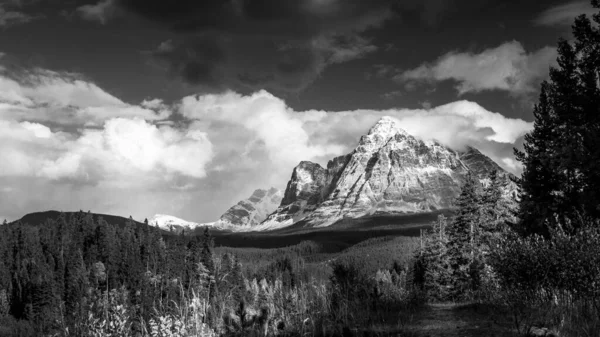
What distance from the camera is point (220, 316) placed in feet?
35.0

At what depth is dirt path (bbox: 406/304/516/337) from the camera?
1168 cm

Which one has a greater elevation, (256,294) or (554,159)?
(554,159)

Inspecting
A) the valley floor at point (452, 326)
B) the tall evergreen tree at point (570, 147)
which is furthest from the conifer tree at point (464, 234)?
the valley floor at point (452, 326)

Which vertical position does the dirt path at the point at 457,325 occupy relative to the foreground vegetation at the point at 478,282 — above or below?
below

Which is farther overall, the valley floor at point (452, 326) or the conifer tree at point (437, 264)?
the conifer tree at point (437, 264)

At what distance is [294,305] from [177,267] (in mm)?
106387

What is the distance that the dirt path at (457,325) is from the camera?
11.7m

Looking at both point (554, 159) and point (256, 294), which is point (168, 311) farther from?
point (554, 159)

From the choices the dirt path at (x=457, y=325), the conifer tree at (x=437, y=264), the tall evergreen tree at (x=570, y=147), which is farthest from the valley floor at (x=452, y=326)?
the conifer tree at (x=437, y=264)

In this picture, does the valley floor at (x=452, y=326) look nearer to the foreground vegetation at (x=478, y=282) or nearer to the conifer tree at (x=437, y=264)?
the foreground vegetation at (x=478, y=282)

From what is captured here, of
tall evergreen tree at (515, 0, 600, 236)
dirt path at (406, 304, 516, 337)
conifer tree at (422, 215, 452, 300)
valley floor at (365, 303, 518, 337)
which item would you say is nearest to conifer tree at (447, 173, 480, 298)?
conifer tree at (422, 215, 452, 300)

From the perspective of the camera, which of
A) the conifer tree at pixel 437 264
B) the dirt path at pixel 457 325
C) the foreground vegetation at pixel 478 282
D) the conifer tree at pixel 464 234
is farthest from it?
the conifer tree at pixel 437 264

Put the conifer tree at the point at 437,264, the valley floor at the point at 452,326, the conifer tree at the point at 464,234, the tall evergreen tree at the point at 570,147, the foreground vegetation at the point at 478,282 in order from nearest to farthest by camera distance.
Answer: the foreground vegetation at the point at 478,282
the valley floor at the point at 452,326
the tall evergreen tree at the point at 570,147
the conifer tree at the point at 464,234
the conifer tree at the point at 437,264

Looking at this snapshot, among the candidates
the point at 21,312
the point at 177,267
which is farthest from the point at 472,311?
the point at 21,312
